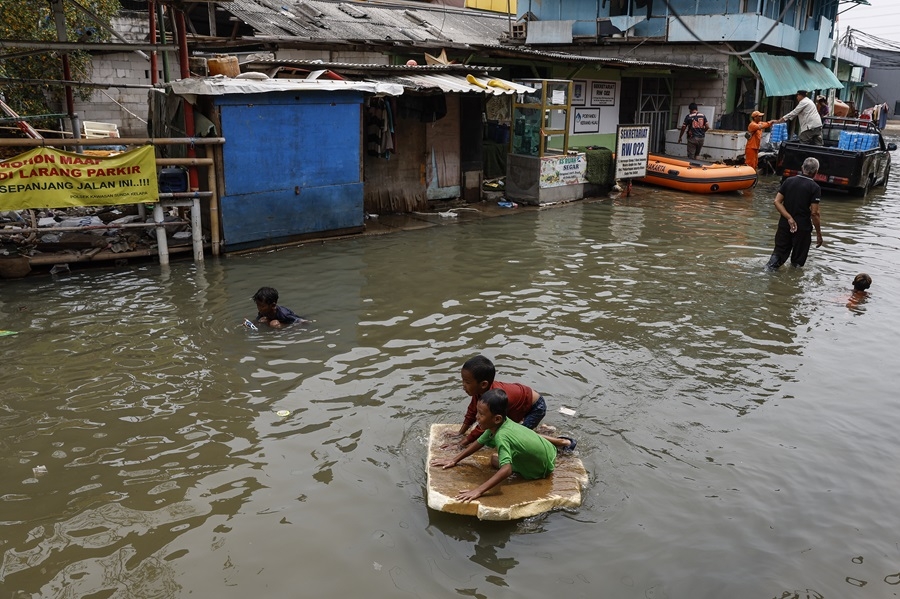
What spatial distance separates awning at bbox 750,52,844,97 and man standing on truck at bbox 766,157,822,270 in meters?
14.0

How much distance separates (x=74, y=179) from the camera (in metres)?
10.1

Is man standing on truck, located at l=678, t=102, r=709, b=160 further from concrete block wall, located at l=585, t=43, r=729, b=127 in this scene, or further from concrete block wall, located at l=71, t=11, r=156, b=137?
concrete block wall, located at l=71, t=11, r=156, b=137

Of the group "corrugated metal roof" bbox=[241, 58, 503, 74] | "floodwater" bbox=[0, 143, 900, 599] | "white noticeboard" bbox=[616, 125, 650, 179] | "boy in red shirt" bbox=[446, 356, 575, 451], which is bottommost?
"floodwater" bbox=[0, 143, 900, 599]

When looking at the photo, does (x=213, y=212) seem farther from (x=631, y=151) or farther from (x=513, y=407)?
(x=631, y=151)

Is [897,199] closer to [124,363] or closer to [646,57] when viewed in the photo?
[646,57]

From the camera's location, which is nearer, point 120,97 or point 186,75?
point 186,75

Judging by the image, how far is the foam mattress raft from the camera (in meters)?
4.87

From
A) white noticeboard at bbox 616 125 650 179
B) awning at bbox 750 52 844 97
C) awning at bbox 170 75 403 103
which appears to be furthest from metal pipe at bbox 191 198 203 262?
awning at bbox 750 52 844 97

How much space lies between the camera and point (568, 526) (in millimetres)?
4926

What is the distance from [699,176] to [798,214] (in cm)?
795

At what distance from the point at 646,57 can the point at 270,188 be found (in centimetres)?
1736

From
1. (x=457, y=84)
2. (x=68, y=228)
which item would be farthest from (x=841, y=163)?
(x=68, y=228)

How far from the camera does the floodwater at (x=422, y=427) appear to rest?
14.8 ft

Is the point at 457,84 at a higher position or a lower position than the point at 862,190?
higher
